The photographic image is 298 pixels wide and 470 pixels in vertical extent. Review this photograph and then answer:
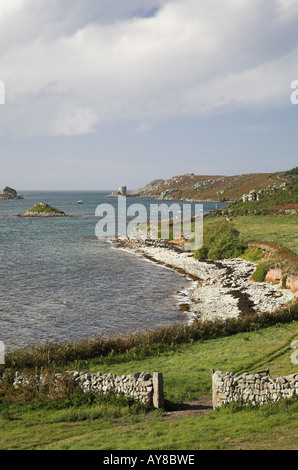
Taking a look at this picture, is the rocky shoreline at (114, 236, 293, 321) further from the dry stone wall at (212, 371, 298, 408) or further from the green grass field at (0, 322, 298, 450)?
the dry stone wall at (212, 371, 298, 408)

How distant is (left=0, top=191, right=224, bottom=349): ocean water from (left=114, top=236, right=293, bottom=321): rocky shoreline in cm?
224

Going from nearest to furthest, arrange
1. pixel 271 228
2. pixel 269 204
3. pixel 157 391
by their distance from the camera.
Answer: pixel 157 391 < pixel 271 228 < pixel 269 204

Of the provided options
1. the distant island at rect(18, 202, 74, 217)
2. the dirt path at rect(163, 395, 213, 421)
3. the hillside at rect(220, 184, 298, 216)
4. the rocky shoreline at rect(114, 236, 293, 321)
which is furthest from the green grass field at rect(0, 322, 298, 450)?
the distant island at rect(18, 202, 74, 217)

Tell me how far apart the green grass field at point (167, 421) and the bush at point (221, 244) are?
42.7 metres

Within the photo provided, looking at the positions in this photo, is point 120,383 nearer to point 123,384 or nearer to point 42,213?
point 123,384

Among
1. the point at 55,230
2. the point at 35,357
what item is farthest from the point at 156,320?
the point at 55,230

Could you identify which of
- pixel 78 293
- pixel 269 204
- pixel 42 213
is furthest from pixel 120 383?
pixel 42 213

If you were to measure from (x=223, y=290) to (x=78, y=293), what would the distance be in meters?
18.0

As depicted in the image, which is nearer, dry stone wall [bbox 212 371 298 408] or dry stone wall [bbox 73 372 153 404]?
dry stone wall [bbox 212 371 298 408]

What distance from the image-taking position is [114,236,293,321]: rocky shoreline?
3910 cm

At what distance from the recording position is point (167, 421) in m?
15.3

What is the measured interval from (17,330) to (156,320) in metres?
12.9

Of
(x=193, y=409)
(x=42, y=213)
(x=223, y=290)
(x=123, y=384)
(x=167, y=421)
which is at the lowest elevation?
(x=223, y=290)

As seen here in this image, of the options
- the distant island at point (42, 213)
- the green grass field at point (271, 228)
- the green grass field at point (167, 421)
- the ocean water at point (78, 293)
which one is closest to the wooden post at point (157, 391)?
the green grass field at point (167, 421)
